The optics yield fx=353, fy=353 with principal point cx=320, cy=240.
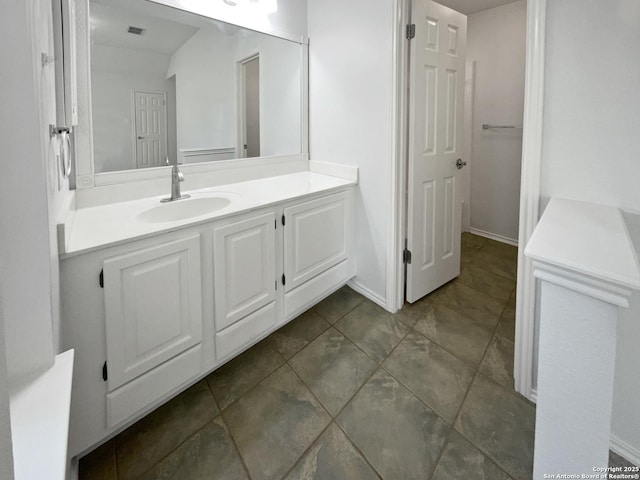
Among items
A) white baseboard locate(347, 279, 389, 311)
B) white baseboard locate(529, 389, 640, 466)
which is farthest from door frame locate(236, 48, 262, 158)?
white baseboard locate(529, 389, 640, 466)

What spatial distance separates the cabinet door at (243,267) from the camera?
1.63m

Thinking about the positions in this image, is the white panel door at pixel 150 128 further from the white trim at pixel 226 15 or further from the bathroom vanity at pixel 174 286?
the white trim at pixel 226 15

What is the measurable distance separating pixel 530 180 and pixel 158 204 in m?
1.73

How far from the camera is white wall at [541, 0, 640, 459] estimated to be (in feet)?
3.87

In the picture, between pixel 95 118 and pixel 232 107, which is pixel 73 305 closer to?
pixel 95 118

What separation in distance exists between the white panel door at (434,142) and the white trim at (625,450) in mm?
1262

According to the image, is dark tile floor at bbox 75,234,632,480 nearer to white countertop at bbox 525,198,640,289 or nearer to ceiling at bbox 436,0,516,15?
white countertop at bbox 525,198,640,289

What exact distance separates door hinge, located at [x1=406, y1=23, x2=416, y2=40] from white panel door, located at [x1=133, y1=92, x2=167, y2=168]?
4.82 feet

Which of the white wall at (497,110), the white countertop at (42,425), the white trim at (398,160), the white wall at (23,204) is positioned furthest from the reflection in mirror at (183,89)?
the white wall at (497,110)

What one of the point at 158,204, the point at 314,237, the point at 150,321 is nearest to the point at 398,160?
the point at 314,237

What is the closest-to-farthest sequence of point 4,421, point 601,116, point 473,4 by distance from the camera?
point 4,421, point 601,116, point 473,4

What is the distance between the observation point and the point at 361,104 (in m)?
2.30

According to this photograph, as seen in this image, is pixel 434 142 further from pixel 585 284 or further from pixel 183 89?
pixel 585 284

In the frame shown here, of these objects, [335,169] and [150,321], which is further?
[335,169]
